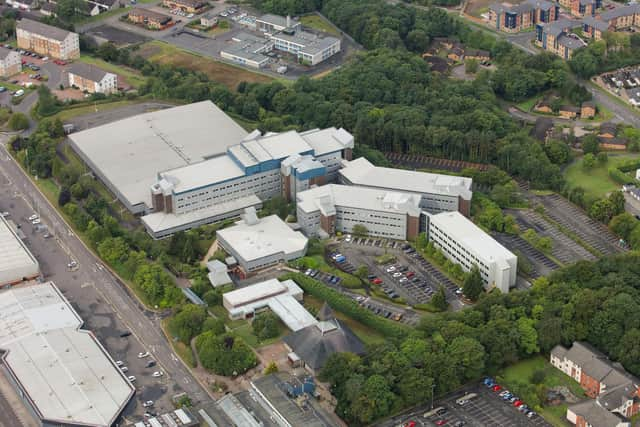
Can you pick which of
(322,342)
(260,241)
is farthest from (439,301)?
(260,241)

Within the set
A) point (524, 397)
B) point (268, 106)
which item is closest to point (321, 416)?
point (524, 397)

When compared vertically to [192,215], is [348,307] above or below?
above

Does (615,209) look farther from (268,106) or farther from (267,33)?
(267,33)

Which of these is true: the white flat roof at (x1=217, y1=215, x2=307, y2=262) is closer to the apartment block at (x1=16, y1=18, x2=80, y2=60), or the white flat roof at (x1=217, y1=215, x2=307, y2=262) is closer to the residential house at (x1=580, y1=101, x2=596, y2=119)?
the residential house at (x1=580, y1=101, x2=596, y2=119)

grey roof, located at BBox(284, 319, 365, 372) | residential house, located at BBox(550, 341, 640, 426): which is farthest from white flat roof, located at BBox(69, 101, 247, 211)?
residential house, located at BBox(550, 341, 640, 426)

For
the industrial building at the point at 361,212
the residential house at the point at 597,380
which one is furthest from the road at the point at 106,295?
the residential house at the point at 597,380

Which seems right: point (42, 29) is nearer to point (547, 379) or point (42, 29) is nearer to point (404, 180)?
point (404, 180)

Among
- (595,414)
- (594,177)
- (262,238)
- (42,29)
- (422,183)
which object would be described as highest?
(595,414)
